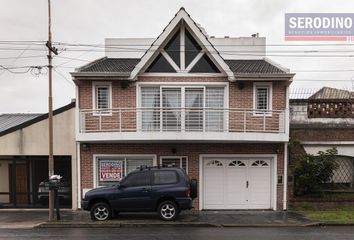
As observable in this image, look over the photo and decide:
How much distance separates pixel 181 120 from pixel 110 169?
392 centimetres

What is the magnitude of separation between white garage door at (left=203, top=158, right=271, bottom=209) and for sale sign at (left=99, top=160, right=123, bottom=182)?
3.79 meters

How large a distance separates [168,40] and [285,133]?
643 centimetres

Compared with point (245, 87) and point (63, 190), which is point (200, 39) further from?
point (63, 190)

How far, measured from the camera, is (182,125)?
14.8 m

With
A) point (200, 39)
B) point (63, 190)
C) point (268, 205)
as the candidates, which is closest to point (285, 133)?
point (268, 205)

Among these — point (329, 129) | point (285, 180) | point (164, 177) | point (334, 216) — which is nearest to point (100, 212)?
point (164, 177)

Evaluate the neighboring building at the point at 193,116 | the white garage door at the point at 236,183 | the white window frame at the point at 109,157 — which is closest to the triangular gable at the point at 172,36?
the neighboring building at the point at 193,116

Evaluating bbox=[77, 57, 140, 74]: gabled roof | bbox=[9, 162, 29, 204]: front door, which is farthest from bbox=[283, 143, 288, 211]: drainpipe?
bbox=[9, 162, 29, 204]: front door

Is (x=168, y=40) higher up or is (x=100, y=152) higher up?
(x=168, y=40)

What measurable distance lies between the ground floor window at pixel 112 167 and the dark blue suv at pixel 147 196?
2618mm

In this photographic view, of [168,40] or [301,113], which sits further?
[301,113]

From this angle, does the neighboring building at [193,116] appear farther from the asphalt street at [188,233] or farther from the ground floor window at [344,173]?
the asphalt street at [188,233]

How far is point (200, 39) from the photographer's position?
15.5 metres

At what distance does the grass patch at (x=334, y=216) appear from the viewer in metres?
12.9
